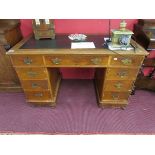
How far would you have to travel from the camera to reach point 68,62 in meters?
1.41

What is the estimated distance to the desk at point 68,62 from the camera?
1344 mm

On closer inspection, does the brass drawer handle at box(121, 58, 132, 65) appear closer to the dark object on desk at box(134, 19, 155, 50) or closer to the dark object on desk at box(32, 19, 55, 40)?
the dark object on desk at box(134, 19, 155, 50)

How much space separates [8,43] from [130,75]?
131cm

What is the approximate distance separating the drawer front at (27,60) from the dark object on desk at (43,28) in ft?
1.11

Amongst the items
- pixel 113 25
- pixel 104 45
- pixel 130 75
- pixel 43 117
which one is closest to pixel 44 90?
pixel 43 117

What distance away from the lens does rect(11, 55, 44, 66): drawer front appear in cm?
138

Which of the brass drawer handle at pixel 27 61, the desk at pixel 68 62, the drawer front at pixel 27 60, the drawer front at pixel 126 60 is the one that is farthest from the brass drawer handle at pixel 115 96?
the brass drawer handle at pixel 27 61

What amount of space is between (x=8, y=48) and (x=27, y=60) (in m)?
0.36

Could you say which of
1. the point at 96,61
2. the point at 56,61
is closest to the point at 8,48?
the point at 56,61

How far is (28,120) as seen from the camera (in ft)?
5.45

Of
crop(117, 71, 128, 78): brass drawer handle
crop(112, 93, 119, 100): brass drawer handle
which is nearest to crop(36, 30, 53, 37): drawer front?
crop(117, 71, 128, 78): brass drawer handle

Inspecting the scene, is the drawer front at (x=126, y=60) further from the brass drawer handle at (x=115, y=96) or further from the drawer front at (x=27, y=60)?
the drawer front at (x=27, y=60)

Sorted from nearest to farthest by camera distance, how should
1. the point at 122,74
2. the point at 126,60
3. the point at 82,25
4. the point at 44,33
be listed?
1. the point at 126,60
2. the point at 122,74
3. the point at 44,33
4. the point at 82,25

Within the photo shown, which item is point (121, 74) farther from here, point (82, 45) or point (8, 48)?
point (8, 48)
